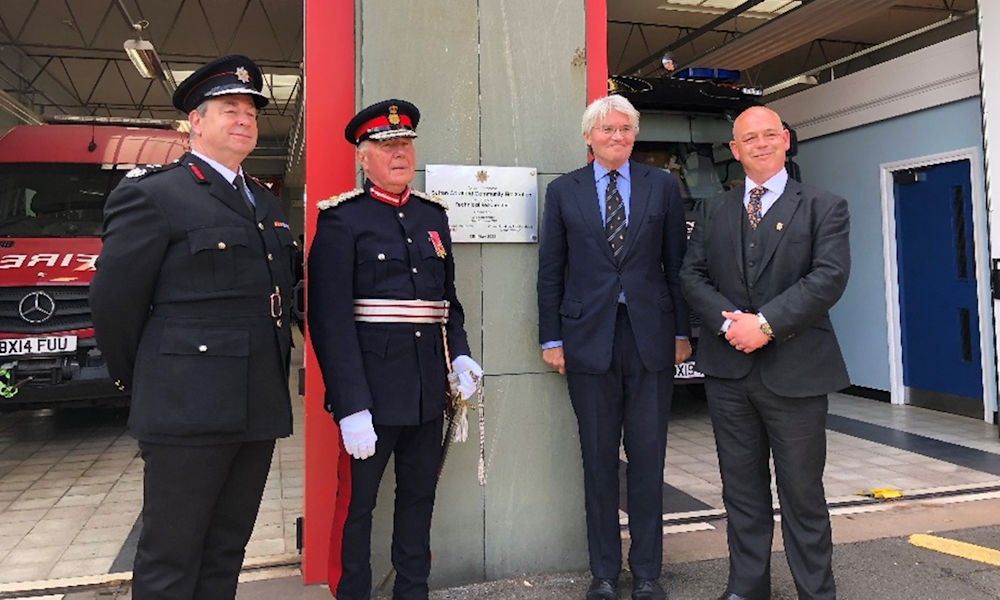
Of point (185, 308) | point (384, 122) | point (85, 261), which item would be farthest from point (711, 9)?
point (185, 308)

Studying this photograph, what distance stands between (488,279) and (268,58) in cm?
1256

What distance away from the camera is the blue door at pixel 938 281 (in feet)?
21.4

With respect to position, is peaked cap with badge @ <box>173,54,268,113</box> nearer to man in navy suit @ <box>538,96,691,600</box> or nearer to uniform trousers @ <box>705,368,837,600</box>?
man in navy suit @ <box>538,96,691,600</box>

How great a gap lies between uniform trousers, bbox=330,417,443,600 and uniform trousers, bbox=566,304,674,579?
2.20ft

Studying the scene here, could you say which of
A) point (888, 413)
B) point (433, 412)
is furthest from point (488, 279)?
point (888, 413)

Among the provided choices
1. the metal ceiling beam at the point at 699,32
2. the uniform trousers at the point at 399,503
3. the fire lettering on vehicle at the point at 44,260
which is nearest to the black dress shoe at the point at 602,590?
the uniform trousers at the point at 399,503

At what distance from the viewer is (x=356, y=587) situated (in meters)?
2.38

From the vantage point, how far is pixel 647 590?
2.78 metres

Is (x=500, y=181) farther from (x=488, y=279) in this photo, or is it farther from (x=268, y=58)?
(x=268, y=58)

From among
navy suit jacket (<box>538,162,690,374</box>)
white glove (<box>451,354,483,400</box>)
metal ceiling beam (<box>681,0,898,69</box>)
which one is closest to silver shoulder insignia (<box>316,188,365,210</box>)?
white glove (<box>451,354,483,400</box>)

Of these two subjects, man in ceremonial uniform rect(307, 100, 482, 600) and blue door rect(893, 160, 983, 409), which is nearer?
man in ceremonial uniform rect(307, 100, 482, 600)

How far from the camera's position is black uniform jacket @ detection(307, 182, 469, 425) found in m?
2.30

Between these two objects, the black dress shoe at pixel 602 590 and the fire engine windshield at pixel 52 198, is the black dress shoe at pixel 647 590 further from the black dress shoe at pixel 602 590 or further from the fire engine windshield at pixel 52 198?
the fire engine windshield at pixel 52 198

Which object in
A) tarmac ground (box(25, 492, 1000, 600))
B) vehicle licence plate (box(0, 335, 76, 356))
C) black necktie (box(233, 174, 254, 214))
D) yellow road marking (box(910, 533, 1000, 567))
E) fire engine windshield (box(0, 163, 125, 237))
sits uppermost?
fire engine windshield (box(0, 163, 125, 237))
